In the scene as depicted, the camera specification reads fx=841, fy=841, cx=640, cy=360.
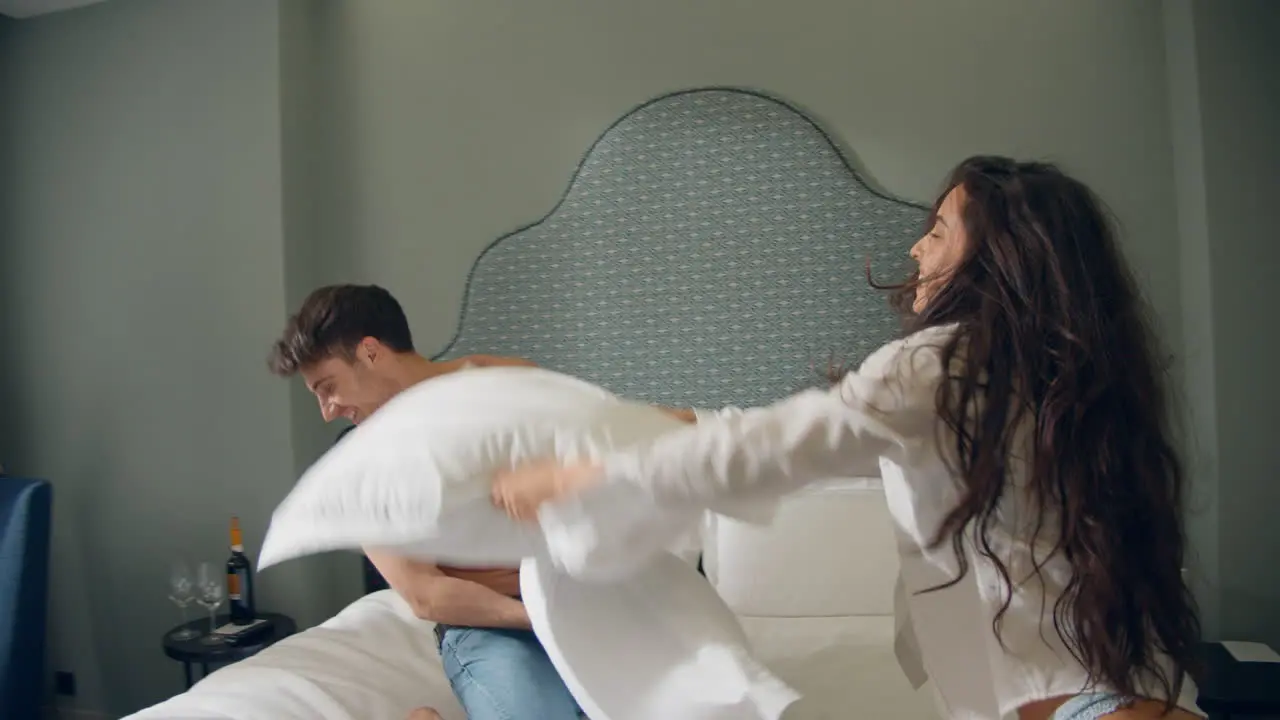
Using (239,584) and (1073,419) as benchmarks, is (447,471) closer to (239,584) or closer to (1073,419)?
(1073,419)

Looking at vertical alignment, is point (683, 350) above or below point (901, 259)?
below

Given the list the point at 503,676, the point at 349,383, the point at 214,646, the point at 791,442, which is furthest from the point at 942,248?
the point at 214,646

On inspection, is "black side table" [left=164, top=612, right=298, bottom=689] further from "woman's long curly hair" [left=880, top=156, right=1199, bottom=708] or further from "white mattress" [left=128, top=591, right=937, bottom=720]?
"woman's long curly hair" [left=880, top=156, right=1199, bottom=708]

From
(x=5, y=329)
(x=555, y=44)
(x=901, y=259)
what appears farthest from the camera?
(x=5, y=329)

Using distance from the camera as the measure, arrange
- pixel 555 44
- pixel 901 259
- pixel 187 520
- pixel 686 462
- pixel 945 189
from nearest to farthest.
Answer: pixel 686 462 → pixel 945 189 → pixel 901 259 → pixel 555 44 → pixel 187 520

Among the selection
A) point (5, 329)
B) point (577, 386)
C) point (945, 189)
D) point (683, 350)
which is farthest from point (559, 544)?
point (5, 329)

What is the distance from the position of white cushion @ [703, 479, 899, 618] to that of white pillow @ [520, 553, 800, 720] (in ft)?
2.42

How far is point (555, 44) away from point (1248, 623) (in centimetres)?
238

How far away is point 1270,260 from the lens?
197 cm

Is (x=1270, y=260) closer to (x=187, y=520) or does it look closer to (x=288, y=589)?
(x=288, y=589)

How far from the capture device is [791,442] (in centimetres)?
87

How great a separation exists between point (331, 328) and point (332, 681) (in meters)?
0.63

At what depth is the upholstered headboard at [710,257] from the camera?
225cm

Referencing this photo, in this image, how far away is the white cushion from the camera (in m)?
1.92
